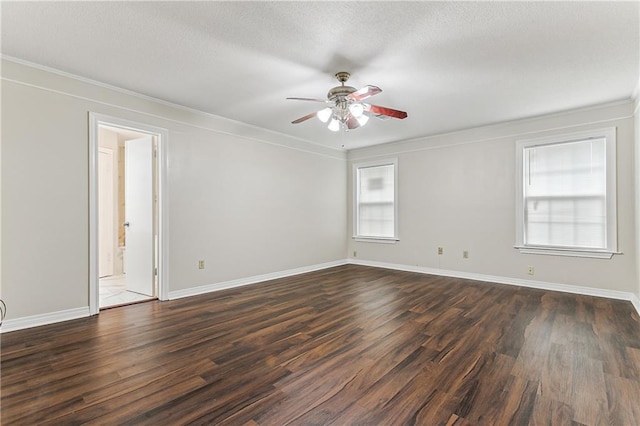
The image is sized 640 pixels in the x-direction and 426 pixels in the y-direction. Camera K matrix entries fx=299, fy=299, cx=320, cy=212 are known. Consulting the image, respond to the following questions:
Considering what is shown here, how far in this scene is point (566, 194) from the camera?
4.25m

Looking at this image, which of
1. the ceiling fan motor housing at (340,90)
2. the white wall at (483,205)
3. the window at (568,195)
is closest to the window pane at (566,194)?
the window at (568,195)

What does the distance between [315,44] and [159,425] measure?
9.17 ft

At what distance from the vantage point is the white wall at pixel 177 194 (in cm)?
286

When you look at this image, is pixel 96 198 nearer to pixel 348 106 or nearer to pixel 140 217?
pixel 140 217

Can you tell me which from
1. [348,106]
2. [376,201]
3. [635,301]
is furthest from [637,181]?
[376,201]

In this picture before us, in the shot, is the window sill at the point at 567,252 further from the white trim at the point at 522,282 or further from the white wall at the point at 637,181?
the white trim at the point at 522,282

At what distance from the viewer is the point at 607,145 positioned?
3941 millimetres

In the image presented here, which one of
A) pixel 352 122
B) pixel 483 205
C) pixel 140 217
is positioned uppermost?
pixel 352 122

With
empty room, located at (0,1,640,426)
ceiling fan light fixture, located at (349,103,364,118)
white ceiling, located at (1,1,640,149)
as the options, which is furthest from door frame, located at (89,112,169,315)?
ceiling fan light fixture, located at (349,103,364,118)

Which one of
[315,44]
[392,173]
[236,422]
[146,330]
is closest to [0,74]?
[146,330]

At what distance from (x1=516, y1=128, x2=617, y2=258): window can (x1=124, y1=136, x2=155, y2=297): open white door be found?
5.38 m

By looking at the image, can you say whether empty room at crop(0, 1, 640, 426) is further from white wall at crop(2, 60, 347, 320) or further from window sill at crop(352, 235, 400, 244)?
window sill at crop(352, 235, 400, 244)

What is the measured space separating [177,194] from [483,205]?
15.5 ft

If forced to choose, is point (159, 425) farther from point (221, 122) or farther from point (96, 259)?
point (221, 122)
